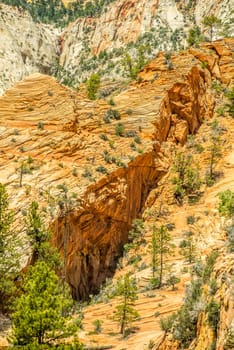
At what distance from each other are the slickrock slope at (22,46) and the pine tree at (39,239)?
72526mm

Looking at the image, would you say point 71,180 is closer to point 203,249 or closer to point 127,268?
point 127,268

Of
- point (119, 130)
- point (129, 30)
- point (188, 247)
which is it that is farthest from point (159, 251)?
point (129, 30)

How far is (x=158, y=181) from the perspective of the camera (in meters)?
53.6

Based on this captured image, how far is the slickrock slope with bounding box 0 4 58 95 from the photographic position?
10912 cm

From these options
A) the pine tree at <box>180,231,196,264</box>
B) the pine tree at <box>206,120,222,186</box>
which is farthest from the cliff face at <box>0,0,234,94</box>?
the pine tree at <box>180,231,196,264</box>

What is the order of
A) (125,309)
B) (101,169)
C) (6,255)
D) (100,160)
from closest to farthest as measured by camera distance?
(125,309), (6,255), (101,169), (100,160)

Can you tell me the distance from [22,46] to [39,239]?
90.0 metres

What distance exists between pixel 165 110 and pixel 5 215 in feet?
92.3

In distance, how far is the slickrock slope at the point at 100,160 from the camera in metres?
42.0

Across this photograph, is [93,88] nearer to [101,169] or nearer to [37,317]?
[101,169]

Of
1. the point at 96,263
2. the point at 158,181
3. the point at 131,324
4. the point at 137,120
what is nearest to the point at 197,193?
the point at 158,181

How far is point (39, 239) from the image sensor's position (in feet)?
120

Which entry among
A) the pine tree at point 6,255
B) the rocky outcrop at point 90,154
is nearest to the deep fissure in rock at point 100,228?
the rocky outcrop at point 90,154

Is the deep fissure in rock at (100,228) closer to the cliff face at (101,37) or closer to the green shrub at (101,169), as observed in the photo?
the green shrub at (101,169)
